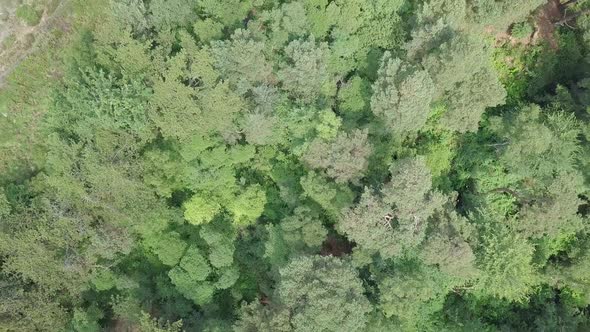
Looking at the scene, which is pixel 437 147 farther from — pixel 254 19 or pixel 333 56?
pixel 254 19

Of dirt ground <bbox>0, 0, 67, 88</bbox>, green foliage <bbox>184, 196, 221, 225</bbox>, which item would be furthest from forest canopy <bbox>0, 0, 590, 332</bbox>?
dirt ground <bbox>0, 0, 67, 88</bbox>

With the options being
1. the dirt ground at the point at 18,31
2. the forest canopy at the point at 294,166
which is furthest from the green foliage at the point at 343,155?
the dirt ground at the point at 18,31

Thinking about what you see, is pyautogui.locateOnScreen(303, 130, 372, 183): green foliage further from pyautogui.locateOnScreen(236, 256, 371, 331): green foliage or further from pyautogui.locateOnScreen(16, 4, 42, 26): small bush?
pyautogui.locateOnScreen(16, 4, 42, 26): small bush

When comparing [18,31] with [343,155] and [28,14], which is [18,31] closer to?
[28,14]

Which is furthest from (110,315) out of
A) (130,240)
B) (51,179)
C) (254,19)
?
(254,19)

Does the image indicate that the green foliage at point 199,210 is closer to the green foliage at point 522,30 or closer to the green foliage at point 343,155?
the green foliage at point 343,155

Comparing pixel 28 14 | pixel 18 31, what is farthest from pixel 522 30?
pixel 18 31

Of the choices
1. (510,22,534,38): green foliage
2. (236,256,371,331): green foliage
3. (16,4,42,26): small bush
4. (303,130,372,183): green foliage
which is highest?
(16,4,42,26): small bush
